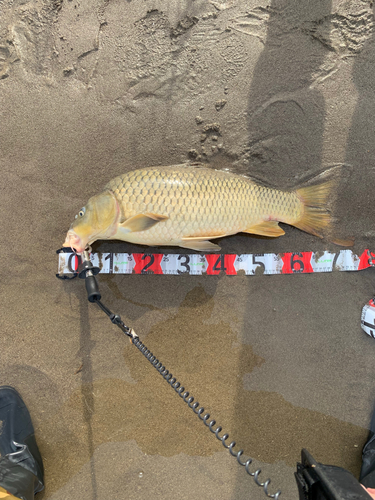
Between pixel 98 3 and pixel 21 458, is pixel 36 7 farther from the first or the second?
pixel 21 458

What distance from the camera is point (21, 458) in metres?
→ 1.83

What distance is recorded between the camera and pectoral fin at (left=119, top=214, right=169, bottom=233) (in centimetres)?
172

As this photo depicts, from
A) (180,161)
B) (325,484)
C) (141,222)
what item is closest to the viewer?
(325,484)

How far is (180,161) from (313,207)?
3.06 ft

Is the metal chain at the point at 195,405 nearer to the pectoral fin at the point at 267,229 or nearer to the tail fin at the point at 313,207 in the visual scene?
the pectoral fin at the point at 267,229

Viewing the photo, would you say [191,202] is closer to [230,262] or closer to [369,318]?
[230,262]

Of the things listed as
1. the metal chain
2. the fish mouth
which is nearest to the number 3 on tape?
the metal chain

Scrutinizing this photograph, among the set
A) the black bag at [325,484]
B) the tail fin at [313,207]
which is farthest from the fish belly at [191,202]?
the black bag at [325,484]

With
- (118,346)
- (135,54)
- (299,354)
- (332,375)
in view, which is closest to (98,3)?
(135,54)

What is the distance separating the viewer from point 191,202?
1750 mm

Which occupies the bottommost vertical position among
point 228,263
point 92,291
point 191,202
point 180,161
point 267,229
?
point 92,291

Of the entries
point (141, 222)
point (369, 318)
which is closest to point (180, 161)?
point (141, 222)

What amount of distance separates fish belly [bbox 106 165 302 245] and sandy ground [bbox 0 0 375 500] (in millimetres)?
236

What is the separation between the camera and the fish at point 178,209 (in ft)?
5.69
